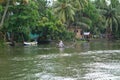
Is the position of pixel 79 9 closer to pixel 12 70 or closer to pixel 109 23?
pixel 109 23

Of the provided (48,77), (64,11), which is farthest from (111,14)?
(48,77)

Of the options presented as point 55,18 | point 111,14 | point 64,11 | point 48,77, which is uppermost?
point 64,11

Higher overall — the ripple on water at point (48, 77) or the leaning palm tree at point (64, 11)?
the leaning palm tree at point (64, 11)

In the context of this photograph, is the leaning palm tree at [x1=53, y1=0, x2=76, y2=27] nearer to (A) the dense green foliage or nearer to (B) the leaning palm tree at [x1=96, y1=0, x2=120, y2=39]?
(A) the dense green foliage

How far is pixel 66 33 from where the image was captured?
55.9 m

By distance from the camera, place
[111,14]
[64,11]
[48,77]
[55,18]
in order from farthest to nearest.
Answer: [111,14], [64,11], [55,18], [48,77]

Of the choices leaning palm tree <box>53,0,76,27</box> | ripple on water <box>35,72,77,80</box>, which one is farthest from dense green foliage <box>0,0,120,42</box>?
ripple on water <box>35,72,77,80</box>

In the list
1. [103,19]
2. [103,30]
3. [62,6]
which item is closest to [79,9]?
[62,6]

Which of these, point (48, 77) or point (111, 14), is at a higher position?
point (111, 14)

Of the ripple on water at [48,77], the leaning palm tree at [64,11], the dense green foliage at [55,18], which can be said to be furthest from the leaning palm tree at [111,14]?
the ripple on water at [48,77]

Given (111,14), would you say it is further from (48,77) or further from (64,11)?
(48,77)

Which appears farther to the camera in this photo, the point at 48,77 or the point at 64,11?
the point at 64,11

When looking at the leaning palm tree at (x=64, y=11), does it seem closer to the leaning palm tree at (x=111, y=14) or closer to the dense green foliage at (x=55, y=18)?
the dense green foliage at (x=55, y=18)

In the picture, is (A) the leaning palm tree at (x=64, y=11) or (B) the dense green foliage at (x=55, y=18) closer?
(B) the dense green foliage at (x=55, y=18)
